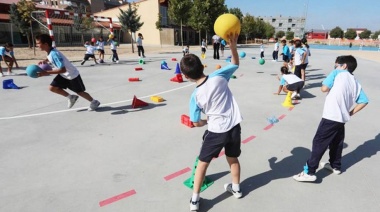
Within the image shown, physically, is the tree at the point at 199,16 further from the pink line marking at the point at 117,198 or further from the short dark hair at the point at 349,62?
the pink line marking at the point at 117,198

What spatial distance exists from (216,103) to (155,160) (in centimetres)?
188

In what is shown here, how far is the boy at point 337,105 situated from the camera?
10.6ft

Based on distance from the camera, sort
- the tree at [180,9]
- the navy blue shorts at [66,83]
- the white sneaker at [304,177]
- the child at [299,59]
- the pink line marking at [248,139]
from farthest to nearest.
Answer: the tree at [180,9] < the child at [299,59] < the navy blue shorts at [66,83] < the pink line marking at [248,139] < the white sneaker at [304,177]

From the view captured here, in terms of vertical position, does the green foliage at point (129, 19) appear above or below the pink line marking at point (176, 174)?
above

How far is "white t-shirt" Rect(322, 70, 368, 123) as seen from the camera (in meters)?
3.21

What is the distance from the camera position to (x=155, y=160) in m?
4.10

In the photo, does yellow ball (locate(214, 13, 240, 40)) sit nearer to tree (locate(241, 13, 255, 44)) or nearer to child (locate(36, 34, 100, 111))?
child (locate(36, 34, 100, 111))

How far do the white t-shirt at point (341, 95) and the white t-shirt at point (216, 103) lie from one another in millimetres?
1406

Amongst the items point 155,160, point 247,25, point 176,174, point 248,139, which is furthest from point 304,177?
point 247,25

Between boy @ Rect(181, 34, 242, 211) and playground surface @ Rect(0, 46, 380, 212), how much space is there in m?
0.71

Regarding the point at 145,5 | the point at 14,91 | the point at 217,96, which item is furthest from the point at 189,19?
the point at 217,96

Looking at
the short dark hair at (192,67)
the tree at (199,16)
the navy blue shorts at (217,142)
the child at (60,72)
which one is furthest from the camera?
the tree at (199,16)

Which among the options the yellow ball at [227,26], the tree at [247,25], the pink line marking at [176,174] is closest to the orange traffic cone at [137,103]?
the pink line marking at [176,174]

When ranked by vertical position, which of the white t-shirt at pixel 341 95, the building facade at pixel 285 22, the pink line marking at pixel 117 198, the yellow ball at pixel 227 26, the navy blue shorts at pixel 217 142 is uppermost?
the building facade at pixel 285 22
